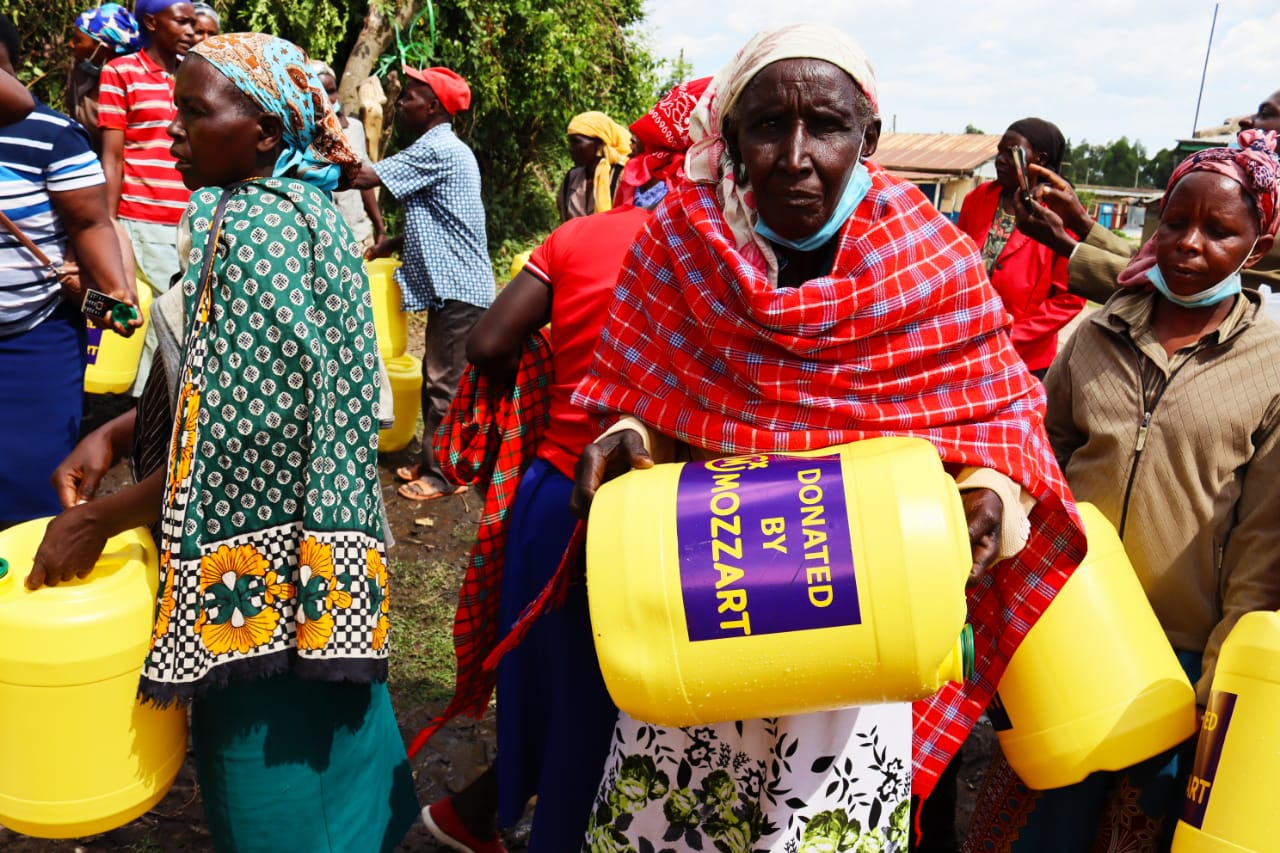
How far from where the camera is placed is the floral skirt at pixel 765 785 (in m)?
1.63

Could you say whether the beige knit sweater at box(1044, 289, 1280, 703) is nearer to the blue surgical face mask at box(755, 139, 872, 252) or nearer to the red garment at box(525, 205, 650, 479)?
the blue surgical face mask at box(755, 139, 872, 252)

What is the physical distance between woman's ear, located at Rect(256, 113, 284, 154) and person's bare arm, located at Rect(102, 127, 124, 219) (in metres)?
3.04

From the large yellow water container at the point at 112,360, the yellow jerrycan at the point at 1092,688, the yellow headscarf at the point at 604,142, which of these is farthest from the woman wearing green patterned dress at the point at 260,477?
the yellow headscarf at the point at 604,142

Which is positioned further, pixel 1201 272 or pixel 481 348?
pixel 481 348

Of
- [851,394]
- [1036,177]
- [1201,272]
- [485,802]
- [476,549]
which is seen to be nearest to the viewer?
[851,394]

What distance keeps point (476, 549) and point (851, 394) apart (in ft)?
3.33

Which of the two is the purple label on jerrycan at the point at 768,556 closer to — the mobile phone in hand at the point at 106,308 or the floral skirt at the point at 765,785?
the floral skirt at the point at 765,785

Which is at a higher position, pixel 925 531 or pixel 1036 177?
pixel 1036 177

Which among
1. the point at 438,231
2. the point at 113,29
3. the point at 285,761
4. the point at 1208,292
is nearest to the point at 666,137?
the point at 1208,292

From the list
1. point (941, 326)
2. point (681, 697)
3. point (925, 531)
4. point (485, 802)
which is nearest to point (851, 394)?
point (941, 326)

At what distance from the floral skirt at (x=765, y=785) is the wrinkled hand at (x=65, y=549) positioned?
0.98 meters

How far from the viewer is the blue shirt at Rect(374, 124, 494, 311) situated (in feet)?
15.2

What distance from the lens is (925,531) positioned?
4.45 ft

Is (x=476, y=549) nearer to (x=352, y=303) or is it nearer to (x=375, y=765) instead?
(x=375, y=765)
